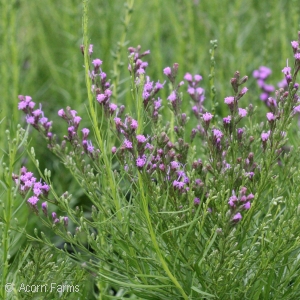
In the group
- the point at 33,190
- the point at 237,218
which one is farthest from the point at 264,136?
the point at 33,190

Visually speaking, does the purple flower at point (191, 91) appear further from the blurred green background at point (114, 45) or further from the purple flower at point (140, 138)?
the blurred green background at point (114, 45)

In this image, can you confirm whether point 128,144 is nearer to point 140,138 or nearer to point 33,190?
point 140,138

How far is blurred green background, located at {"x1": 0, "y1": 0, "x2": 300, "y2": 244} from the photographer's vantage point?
1.91 m

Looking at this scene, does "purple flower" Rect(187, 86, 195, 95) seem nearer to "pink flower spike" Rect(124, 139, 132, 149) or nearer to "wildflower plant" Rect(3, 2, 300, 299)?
"wildflower plant" Rect(3, 2, 300, 299)

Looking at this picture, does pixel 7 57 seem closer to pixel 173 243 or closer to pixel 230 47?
pixel 230 47

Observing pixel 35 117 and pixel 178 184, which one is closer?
pixel 178 184

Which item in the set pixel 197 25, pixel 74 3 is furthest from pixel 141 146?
pixel 197 25

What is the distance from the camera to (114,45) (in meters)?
2.42

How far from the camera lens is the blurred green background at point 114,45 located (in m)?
1.91

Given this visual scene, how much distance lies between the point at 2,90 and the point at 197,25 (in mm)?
1026

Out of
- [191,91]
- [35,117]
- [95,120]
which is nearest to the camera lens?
[95,120]

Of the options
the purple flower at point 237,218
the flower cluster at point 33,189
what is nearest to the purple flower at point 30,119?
the flower cluster at point 33,189

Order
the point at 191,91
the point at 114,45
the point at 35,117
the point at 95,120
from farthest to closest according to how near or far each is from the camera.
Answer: the point at 114,45 → the point at 191,91 → the point at 35,117 → the point at 95,120

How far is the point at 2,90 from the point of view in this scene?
1.99 meters
